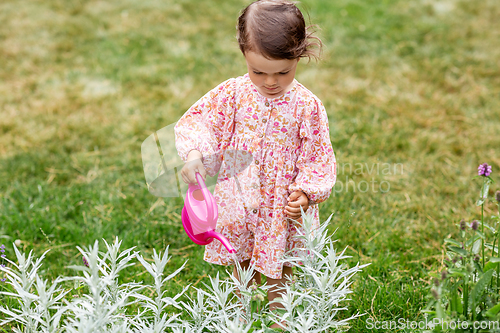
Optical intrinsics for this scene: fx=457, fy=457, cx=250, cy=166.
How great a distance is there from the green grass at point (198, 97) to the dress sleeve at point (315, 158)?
63 cm

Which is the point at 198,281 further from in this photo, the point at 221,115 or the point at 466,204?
the point at 466,204

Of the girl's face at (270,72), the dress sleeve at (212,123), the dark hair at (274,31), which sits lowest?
the dress sleeve at (212,123)

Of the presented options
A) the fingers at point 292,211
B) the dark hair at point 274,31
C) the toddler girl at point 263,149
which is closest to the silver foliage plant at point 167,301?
the fingers at point 292,211

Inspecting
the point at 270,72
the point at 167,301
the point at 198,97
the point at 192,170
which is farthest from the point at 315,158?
the point at 198,97

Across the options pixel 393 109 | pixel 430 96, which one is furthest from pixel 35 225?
pixel 430 96

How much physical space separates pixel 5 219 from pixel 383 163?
103 inches

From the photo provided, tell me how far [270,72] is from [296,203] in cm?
54

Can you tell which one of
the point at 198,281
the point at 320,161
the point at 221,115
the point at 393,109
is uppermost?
the point at 221,115

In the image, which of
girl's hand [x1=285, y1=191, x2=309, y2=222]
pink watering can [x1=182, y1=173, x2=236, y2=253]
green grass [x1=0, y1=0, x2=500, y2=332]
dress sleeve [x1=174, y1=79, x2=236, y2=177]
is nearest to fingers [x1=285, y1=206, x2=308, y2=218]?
girl's hand [x1=285, y1=191, x2=309, y2=222]

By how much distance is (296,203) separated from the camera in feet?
6.17

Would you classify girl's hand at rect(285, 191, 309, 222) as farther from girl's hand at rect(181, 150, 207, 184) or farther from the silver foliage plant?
girl's hand at rect(181, 150, 207, 184)

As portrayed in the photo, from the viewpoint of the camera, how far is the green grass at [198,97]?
2723 mm

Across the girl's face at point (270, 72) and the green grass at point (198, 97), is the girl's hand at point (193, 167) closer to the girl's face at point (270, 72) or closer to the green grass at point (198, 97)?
the girl's face at point (270, 72)

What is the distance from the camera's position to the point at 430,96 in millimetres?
4293
